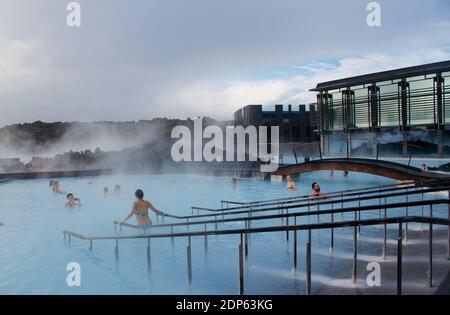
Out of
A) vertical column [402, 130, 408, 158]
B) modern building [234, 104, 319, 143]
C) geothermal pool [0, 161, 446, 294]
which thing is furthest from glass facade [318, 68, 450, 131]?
modern building [234, 104, 319, 143]

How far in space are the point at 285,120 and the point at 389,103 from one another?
20519 mm

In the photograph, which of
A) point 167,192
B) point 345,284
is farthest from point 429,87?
point 345,284

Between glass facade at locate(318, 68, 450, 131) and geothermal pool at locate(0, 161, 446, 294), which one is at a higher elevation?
glass facade at locate(318, 68, 450, 131)

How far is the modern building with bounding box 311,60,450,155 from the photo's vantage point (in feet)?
50.3

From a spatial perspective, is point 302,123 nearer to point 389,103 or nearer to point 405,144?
point 389,103

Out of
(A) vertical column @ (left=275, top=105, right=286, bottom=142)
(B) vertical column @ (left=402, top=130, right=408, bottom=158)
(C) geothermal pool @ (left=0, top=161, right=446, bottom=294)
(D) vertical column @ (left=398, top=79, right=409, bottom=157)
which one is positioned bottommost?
(C) geothermal pool @ (left=0, top=161, right=446, bottom=294)

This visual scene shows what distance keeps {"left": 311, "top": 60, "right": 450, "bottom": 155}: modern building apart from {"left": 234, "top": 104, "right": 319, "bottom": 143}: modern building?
14.4 m

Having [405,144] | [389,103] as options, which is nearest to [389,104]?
[389,103]

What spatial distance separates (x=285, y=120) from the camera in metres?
37.6

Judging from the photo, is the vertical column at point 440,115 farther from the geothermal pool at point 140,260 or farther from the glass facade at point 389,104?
the geothermal pool at point 140,260

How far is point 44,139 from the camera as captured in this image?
3272cm

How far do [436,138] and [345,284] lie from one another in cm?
1334

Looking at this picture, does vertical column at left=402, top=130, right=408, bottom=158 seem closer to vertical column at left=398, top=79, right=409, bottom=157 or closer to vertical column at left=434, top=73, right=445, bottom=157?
vertical column at left=398, top=79, right=409, bottom=157

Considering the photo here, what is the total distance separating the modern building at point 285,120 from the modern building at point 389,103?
14.4 m
